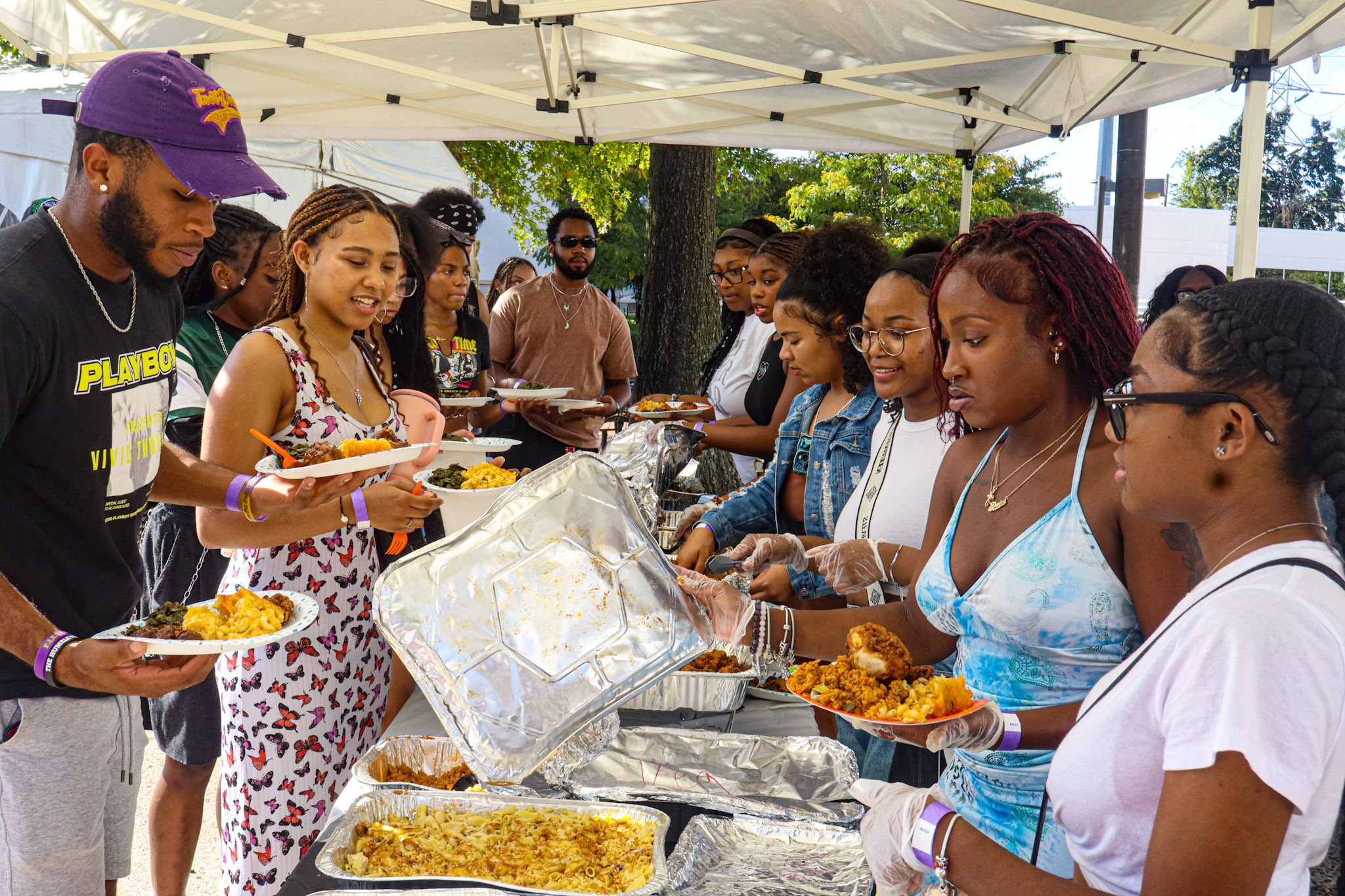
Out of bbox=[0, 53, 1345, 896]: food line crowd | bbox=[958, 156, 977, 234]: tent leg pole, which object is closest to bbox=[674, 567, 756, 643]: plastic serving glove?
bbox=[0, 53, 1345, 896]: food line crowd

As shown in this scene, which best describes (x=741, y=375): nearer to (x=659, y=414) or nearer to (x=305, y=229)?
(x=659, y=414)

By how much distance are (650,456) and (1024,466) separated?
2295mm

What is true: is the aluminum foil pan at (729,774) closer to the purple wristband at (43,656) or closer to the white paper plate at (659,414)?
the purple wristband at (43,656)

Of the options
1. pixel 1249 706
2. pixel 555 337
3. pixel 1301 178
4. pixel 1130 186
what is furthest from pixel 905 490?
pixel 1301 178

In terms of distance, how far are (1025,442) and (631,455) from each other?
7.62 ft

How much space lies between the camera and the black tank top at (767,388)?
163 inches

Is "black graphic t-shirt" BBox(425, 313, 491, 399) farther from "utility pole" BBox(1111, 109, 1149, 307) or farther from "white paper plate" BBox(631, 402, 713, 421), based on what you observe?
"utility pole" BBox(1111, 109, 1149, 307)

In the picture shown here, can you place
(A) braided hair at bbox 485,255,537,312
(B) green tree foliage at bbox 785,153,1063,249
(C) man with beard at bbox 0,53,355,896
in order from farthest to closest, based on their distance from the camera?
(B) green tree foliage at bbox 785,153,1063,249 → (A) braided hair at bbox 485,255,537,312 → (C) man with beard at bbox 0,53,355,896

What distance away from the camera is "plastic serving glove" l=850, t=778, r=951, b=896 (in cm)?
129

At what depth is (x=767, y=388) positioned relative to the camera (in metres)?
4.18

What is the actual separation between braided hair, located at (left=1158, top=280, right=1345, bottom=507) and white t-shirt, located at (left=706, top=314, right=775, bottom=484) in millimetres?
3338

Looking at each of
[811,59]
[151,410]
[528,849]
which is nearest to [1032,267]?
[528,849]

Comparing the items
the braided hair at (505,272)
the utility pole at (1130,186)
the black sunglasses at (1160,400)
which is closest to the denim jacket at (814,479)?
the black sunglasses at (1160,400)

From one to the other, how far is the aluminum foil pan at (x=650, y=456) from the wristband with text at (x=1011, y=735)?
2251 millimetres
